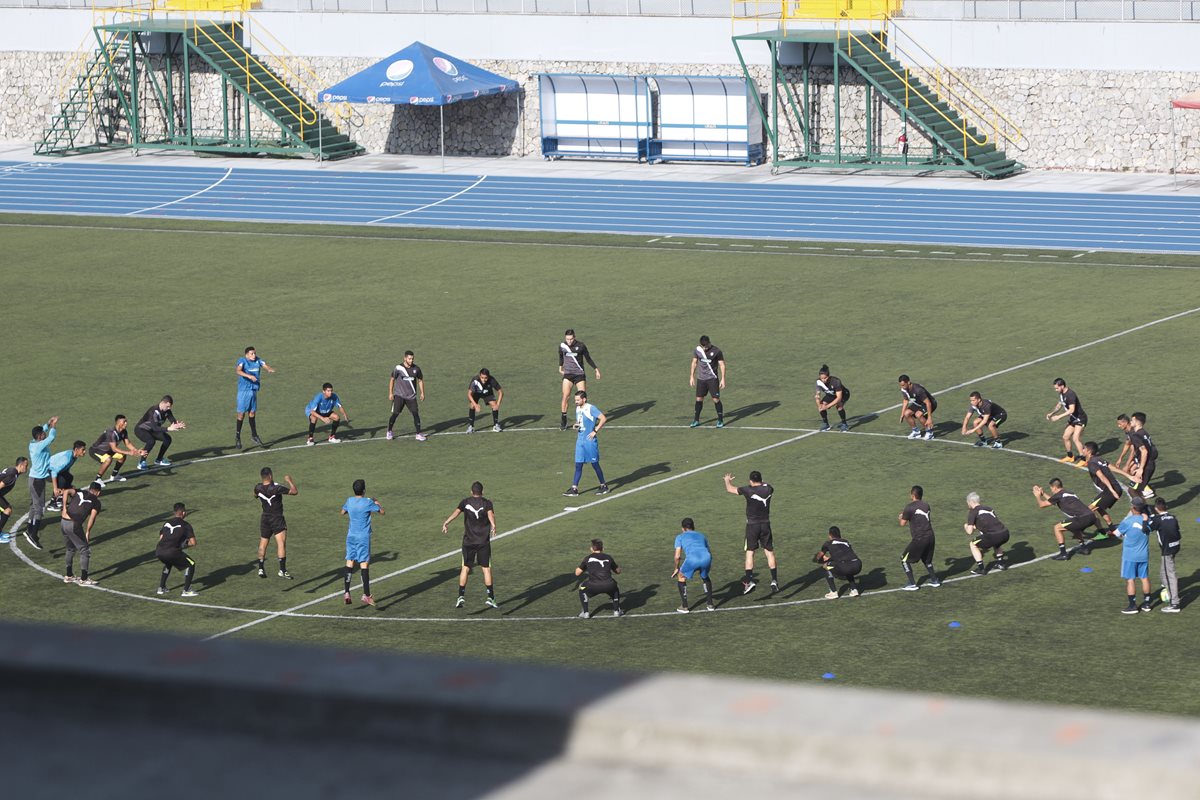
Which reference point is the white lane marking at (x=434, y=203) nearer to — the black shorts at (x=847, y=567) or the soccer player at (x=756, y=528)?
the soccer player at (x=756, y=528)

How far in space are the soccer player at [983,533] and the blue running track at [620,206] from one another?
24908mm

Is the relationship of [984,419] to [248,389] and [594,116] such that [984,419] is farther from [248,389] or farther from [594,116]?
[594,116]

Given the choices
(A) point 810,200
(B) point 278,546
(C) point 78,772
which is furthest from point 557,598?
(A) point 810,200

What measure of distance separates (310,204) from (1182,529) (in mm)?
37750

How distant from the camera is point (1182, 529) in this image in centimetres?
2480

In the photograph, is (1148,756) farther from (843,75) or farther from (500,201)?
(843,75)

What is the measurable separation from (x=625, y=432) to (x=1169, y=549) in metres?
11.5

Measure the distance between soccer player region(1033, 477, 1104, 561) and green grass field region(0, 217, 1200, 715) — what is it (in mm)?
291

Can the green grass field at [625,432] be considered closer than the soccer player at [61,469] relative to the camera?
Yes

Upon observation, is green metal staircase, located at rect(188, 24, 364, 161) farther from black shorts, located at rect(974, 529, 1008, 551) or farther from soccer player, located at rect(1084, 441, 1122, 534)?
black shorts, located at rect(974, 529, 1008, 551)

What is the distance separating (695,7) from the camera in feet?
209

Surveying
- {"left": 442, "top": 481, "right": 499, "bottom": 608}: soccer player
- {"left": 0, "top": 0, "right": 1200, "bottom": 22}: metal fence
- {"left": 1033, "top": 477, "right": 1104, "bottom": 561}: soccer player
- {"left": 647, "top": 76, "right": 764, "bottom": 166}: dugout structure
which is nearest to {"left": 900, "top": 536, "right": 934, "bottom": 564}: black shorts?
{"left": 1033, "top": 477, "right": 1104, "bottom": 561}: soccer player

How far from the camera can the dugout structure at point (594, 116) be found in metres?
64.1

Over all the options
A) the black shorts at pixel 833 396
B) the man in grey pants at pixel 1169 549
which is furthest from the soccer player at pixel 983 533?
the black shorts at pixel 833 396
